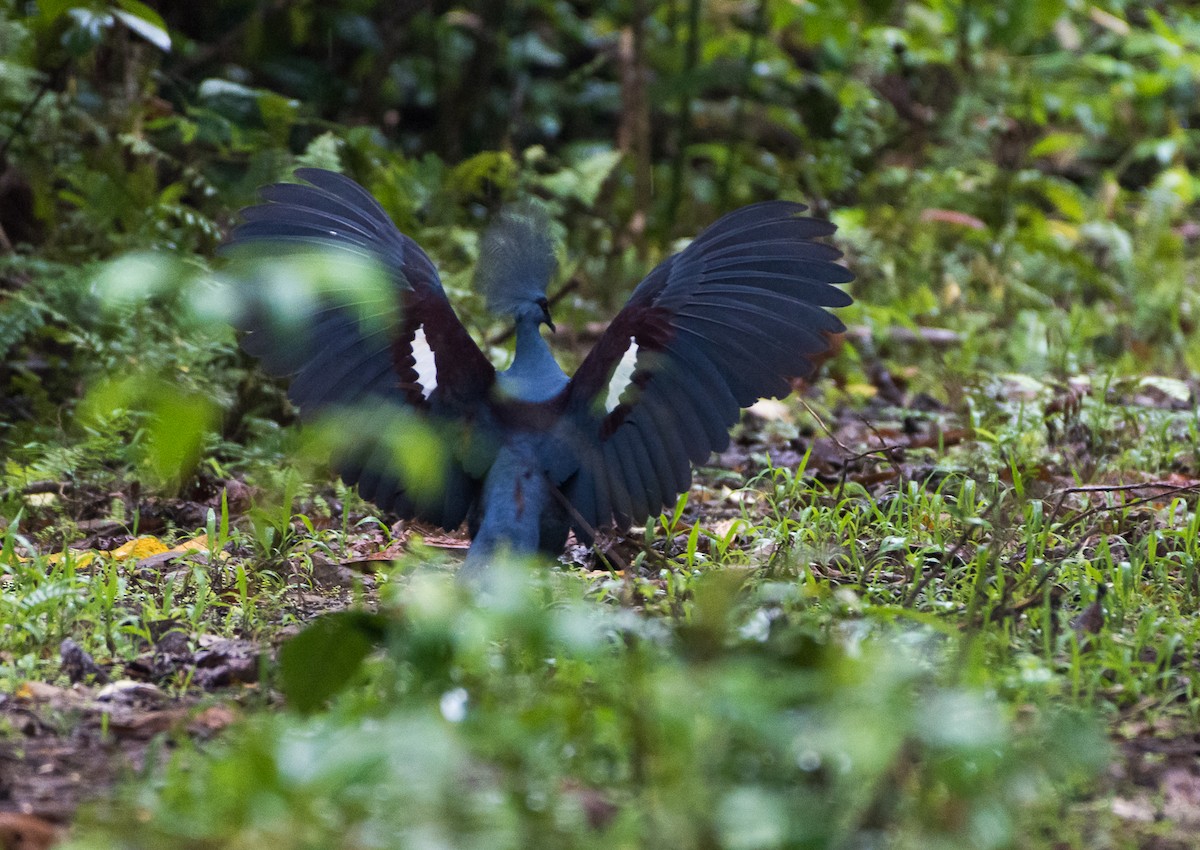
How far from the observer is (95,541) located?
3.56 metres

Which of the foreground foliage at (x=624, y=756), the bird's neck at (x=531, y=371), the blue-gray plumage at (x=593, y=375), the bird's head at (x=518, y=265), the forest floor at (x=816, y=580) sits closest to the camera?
the foreground foliage at (x=624, y=756)

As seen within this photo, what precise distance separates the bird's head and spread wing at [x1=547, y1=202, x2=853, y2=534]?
→ 0.32 metres

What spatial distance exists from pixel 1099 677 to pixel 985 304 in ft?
13.3

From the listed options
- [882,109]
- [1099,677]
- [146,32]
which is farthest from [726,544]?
[882,109]

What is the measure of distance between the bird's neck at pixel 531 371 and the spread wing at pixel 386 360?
86mm

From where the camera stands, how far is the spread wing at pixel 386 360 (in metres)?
3.22

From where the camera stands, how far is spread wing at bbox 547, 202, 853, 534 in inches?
126

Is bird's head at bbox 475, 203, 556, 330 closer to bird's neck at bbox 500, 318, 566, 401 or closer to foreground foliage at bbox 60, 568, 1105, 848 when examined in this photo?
bird's neck at bbox 500, 318, 566, 401

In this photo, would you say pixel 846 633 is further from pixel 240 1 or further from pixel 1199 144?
pixel 1199 144

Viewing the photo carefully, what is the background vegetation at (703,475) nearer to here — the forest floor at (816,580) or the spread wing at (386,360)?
the forest floor at (816,580)

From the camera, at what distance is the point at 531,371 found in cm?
344

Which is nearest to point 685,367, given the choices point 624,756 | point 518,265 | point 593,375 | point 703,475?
point 593,375

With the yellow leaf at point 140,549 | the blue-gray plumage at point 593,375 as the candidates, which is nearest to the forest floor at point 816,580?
the yellow leaf at point 140,549

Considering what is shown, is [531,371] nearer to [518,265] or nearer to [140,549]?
[518,265]
